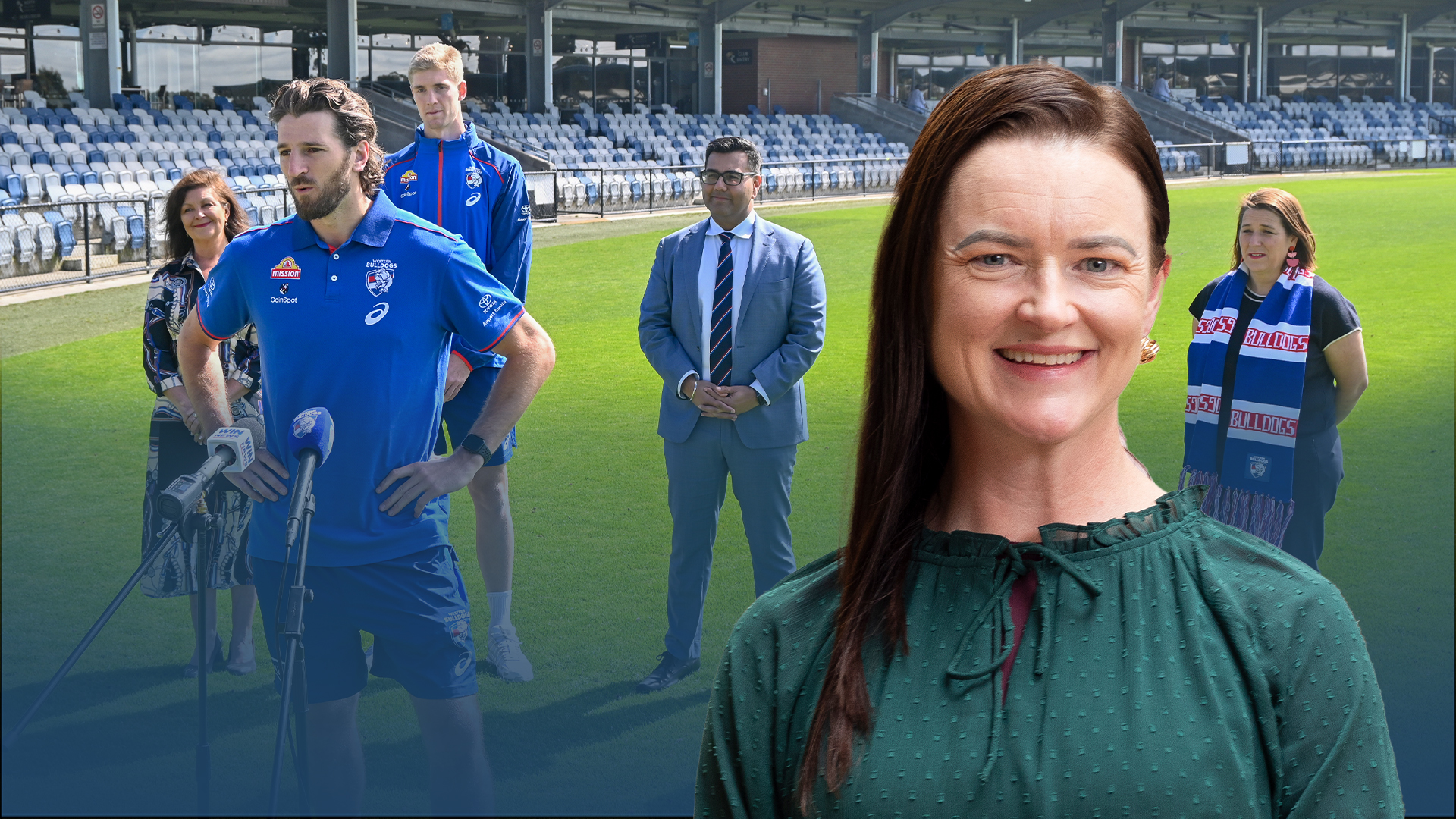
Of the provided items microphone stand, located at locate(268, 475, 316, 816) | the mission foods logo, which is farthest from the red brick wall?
microphone stand, located at locate(268, 475, 316, 816)

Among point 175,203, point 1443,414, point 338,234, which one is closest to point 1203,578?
point 338,234

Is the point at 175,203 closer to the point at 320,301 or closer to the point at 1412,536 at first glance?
the point at 320,301

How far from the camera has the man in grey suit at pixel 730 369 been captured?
4820 mm

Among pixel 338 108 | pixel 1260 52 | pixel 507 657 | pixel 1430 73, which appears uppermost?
pixel 1430 73

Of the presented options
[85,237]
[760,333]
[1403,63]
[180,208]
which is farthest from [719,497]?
[1403,63]

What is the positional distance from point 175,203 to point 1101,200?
445 centimetres

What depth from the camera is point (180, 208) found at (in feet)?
15.9

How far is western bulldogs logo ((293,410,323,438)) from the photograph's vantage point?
2.67 meters

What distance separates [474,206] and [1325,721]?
4134mm

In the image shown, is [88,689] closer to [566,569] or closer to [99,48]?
[566,569]

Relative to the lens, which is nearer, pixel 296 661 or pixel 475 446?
pixel 296 661

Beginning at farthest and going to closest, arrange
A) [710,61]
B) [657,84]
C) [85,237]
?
[657,84] < [710,61] < [85,237]

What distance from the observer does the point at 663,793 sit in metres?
3.79

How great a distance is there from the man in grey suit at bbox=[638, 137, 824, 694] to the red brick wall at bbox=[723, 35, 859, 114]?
40259mm
